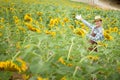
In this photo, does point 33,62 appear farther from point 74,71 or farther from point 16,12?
point 16,12

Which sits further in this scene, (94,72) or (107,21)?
(107,21)

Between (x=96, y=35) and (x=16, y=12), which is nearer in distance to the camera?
(x=96, y=35)

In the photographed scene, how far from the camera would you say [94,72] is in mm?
2361

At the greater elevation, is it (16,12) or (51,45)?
(51,45)

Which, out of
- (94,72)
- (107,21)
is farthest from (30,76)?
(107,21)

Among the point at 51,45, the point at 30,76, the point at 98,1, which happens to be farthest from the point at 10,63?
the point at 98,1

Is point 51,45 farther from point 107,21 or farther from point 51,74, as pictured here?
point 107,21

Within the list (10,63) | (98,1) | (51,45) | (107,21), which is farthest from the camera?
(98,1)

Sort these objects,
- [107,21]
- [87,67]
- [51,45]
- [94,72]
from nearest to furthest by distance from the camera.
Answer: [87,67], [94,72], [51,45], [107,21]

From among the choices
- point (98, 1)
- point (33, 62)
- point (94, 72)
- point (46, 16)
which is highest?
point (33, 62)

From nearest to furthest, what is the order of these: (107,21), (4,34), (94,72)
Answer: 1. (94,72)
2. (4,34)
3. (107,21)

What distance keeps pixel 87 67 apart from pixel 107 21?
9.90 metres

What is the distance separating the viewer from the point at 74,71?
7.03ft

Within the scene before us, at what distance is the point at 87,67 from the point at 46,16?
331 inches
